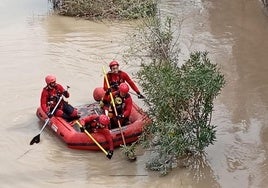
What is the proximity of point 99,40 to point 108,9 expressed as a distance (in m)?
2.17

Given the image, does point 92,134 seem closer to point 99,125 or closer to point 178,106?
point 99,125

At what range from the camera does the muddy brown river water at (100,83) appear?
392 inches

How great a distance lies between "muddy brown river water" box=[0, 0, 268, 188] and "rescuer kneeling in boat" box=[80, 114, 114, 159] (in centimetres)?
33

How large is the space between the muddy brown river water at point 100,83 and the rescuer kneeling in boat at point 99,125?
1.07ft

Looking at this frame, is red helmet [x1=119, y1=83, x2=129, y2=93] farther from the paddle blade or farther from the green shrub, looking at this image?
the paddle blade

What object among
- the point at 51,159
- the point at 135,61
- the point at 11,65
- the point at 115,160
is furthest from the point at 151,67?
the point at 11,65

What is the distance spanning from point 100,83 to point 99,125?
3606 millimetres

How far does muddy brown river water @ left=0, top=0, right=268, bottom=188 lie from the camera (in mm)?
9961

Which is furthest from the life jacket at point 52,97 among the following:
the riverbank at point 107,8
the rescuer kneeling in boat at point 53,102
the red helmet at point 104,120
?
the riverbank at point 107,8

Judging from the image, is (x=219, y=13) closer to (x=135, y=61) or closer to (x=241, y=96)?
(x=135, y=61)

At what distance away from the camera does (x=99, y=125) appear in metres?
10.5

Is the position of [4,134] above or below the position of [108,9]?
below

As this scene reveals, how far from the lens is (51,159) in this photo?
10.6 m

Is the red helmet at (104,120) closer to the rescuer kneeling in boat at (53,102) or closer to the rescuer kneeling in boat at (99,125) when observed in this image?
the rescuer kneeling in boat at (99,125)
